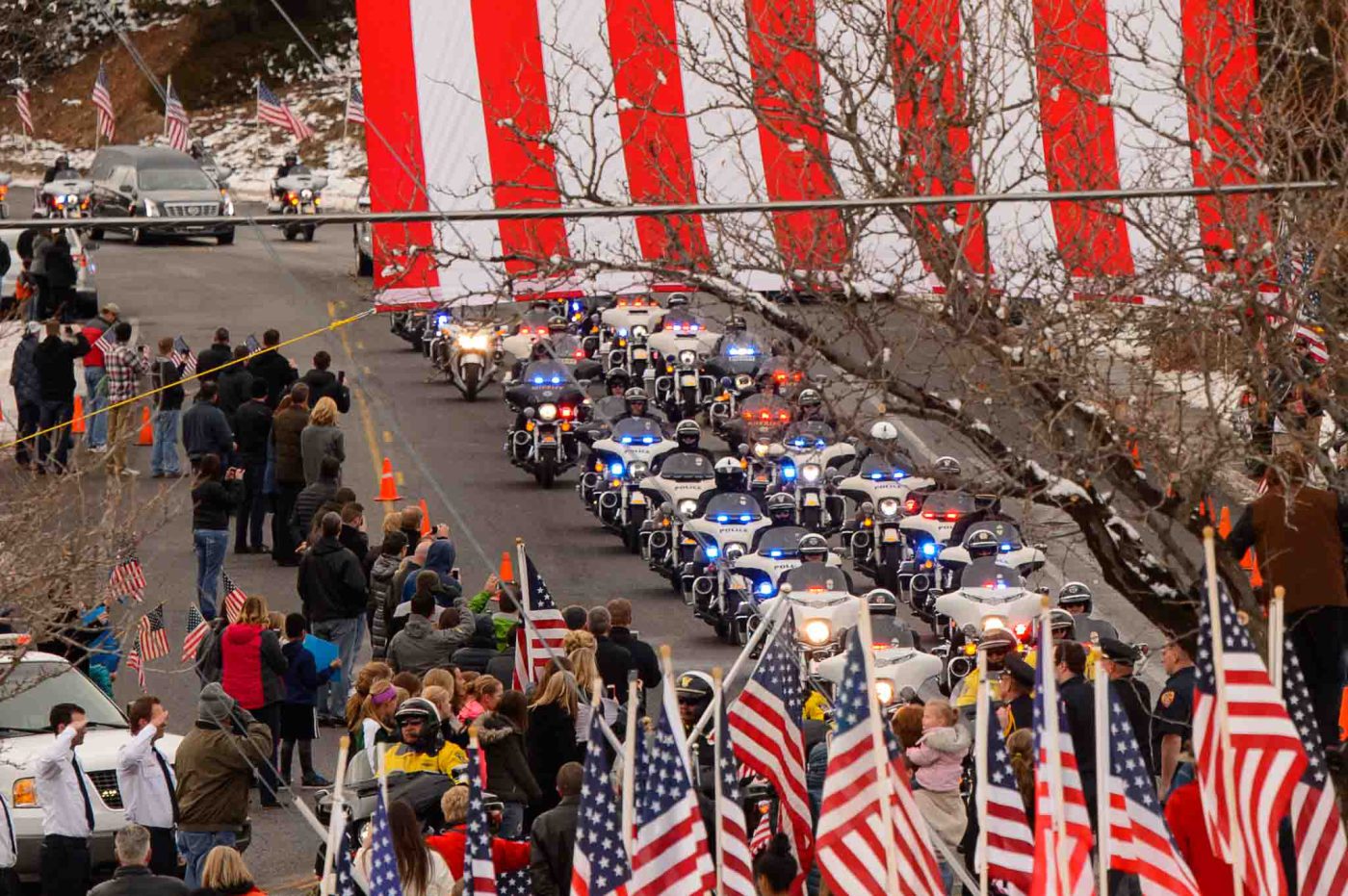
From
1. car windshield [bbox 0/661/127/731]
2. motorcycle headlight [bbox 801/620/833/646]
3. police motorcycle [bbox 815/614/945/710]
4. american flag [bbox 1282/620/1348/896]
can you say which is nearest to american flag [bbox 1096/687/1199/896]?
american flag [bbox 1282/620/1348/896]

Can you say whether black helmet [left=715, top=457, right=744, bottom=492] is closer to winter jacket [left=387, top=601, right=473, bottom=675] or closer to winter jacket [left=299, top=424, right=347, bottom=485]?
winter jacket [left=299, top=424, right=347, bottom=485]

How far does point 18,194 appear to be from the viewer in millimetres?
62344

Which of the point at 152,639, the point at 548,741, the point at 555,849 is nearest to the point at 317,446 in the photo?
the point at 152,639

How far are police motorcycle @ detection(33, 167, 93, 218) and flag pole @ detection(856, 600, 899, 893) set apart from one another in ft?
137

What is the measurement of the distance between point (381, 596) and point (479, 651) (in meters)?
2.73

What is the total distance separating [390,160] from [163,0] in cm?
5482

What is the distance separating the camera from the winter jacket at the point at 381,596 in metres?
20.0

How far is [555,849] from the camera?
498 inches

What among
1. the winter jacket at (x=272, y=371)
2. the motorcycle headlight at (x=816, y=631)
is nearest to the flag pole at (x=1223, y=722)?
the motorcycle headlight at (x=816, y=631)

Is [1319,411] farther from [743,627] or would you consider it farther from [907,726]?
[743,627]

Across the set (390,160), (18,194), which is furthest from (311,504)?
(18,194)

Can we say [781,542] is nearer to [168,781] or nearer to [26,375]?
[168,781]

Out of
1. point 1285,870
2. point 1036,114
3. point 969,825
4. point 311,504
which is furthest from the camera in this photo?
point 311,504

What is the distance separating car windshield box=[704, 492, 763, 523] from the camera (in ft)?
80.0
